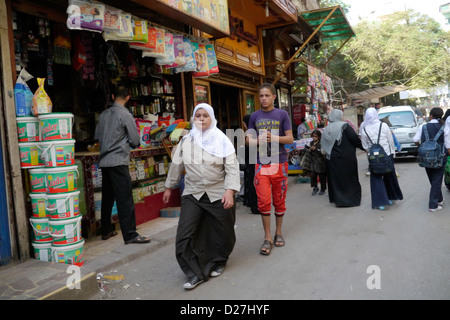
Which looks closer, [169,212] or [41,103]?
[41,103]

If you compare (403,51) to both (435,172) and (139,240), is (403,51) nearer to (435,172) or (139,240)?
(435,172)

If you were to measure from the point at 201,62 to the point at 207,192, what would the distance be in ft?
11.8

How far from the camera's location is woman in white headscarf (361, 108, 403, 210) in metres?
6.05

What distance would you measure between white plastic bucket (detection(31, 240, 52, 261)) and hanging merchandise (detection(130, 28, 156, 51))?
8.94 ft

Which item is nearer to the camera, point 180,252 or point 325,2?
point 180,252

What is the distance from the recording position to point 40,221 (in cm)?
377

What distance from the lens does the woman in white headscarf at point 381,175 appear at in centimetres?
605

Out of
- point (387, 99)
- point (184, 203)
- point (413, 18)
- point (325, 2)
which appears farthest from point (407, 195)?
point (387, 99)

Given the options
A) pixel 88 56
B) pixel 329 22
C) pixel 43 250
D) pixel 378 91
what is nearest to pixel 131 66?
pixel 88 56

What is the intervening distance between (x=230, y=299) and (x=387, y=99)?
3805 centimetres

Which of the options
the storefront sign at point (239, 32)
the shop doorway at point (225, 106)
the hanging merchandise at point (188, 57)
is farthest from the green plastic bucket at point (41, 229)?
the shop doorway at point (225, 106)

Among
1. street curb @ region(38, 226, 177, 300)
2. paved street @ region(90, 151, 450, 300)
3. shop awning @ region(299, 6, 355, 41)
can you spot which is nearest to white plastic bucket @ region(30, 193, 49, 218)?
street curb @ region(38, 226, 177, 300)

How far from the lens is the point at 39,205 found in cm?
377
